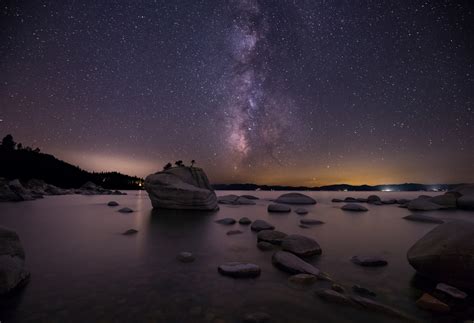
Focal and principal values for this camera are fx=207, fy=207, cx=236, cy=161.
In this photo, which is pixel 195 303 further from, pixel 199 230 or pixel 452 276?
pixel 199 230

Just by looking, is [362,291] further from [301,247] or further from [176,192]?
[176,192]

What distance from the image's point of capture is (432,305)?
3312mm

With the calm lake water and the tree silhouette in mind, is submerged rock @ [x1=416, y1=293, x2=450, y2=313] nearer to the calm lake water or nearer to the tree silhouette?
the calm lake water

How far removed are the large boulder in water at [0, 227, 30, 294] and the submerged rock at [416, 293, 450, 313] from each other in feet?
23.3

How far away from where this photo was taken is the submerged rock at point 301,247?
6254 mm

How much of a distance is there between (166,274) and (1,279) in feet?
9.16

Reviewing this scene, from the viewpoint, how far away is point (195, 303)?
3.52m

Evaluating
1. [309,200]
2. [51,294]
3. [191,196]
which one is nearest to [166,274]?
[51,294]

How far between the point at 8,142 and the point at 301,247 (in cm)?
12585

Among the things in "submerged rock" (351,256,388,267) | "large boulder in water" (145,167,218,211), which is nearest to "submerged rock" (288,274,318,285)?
"submerged rock" (351,256,388,267)

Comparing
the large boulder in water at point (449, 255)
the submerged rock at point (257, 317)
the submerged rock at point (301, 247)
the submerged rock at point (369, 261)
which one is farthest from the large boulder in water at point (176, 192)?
the submerged rock at point (257, 317)

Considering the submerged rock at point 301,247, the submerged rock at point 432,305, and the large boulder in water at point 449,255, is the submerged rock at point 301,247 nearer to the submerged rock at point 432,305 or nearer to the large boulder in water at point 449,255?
the large boulder in water at point 449,255

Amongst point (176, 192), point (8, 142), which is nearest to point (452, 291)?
point (176, 192)

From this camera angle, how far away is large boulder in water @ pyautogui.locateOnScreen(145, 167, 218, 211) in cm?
1839
